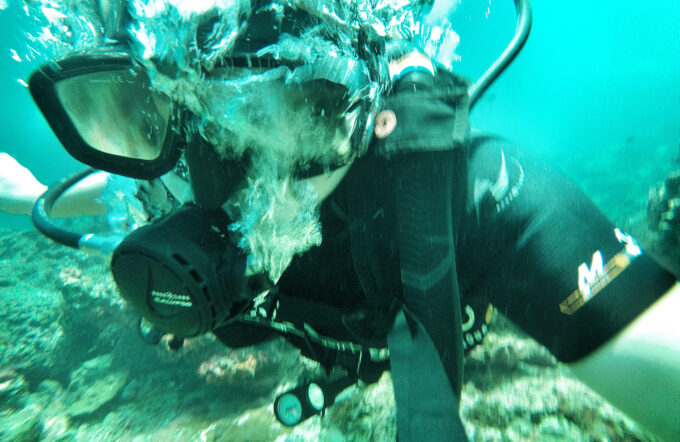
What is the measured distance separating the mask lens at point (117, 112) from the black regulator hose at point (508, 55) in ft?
4.81

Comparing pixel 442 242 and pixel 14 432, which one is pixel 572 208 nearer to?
pixel 442 242

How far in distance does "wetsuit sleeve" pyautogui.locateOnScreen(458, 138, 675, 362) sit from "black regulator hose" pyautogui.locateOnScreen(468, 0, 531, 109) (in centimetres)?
29

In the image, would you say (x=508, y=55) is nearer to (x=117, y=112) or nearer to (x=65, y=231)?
(x=117, y=112)

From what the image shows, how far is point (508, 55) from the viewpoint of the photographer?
1.74 m

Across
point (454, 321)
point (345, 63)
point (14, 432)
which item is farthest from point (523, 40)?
point (14, 432)

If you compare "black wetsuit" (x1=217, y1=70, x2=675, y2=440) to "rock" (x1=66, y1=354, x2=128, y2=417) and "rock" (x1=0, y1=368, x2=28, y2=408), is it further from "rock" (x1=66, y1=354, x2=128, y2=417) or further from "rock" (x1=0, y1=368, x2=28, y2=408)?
"rock" (x1=0, y1=368, x2=28, y2=408)

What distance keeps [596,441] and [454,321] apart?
6.16ft

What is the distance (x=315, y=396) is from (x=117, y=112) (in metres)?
1.88

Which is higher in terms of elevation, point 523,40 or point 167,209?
point 523,40

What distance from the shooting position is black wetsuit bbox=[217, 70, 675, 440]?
123cm

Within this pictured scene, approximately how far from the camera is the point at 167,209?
1835 mm

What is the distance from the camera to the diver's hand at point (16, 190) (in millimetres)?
3359

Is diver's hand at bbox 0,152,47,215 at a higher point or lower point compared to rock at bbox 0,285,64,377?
→ higher

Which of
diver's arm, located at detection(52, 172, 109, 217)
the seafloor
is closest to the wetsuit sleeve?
the seafloor
